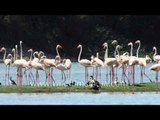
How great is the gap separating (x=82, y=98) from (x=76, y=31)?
81.3 feet

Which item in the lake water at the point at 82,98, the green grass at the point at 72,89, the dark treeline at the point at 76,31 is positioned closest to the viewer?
the lake water at the point at 82,98

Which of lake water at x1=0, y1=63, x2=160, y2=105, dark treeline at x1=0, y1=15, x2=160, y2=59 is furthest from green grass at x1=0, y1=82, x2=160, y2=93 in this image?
dark treeline at x1=0, y1=15, x2=160, y2=59

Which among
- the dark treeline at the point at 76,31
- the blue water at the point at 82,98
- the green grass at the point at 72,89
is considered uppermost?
the dark treeline at the point at 76,31

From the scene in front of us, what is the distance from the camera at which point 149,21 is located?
38500mm

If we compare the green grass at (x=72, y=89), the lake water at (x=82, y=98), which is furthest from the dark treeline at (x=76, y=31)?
the lake water at (x=82, y=98)

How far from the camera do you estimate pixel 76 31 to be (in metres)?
38.3

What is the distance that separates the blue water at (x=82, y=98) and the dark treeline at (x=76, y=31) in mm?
20397

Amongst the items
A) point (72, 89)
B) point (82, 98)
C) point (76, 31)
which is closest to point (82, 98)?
point (82, 98)

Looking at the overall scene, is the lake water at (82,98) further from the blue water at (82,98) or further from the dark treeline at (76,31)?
the dark treeline at (76,31)

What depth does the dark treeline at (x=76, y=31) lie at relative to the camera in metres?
36.2

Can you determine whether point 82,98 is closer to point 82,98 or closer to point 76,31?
point 82,98
